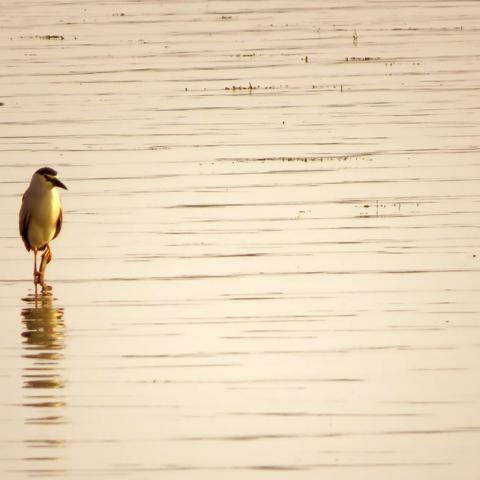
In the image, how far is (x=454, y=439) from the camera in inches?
380

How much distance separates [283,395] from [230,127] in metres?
11.6

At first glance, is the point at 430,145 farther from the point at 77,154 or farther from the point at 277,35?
the point at 277,35

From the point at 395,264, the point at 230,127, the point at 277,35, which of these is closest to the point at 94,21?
the point at 277,35

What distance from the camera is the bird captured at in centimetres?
1491

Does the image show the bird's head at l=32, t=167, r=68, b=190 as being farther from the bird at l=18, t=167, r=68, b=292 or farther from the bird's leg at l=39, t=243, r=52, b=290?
the bird's leg at l=39, t=243, r=52, b=290

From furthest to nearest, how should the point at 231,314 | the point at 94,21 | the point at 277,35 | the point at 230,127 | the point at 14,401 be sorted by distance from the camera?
the point at 94,21
the point at 277,35
the point at 230,127
the point at 231,314
the point at 14,401

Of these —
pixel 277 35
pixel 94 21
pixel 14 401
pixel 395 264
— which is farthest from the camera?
pixel 94 21

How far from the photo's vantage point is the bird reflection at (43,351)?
10734 millimetres

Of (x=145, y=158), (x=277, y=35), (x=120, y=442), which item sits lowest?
(x=120, y=442)

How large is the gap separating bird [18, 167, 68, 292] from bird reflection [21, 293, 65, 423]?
1155mm

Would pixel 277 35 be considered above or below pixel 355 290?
above

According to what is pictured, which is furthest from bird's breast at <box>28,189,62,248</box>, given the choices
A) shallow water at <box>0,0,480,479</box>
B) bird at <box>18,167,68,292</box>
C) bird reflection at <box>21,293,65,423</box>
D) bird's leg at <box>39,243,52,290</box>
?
bird reflection at <box>21,293,65,423</box>

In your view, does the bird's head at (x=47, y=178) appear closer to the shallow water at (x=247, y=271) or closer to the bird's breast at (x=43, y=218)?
the bird's breast at (x=43, y=218)

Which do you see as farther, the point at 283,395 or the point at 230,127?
the point at 230,127
